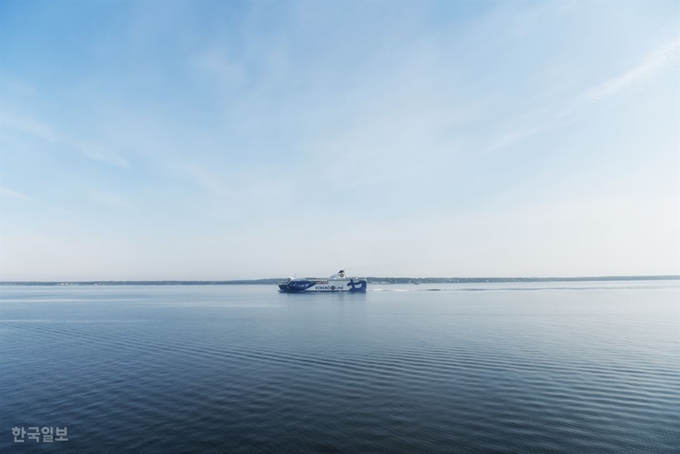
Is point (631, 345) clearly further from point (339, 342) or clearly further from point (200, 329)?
point (200, 329)

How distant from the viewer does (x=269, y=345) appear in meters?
44.6

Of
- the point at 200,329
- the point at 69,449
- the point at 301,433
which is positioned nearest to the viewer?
the point at 69,449

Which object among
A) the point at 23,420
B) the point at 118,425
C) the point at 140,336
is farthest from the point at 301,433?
the point at 140,336

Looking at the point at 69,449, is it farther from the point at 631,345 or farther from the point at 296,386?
the point at 631,345

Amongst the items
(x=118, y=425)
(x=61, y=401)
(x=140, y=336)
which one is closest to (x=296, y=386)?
(x=118, y=425)

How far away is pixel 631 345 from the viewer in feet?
139

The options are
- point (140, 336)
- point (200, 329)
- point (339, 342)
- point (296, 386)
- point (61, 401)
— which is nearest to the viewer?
point (61, 401)

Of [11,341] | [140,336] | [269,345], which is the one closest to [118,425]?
[269,345]

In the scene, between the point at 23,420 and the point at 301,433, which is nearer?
the point at 301,433

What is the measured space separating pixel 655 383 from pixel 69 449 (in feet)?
131

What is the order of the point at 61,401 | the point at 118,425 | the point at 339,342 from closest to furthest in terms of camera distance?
the point at 118,425
the point at 61,401
the point at 339,342

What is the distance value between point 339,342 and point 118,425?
1130 inches

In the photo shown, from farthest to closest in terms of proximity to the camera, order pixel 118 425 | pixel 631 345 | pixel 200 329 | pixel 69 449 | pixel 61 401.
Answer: pixel 200 329
pixel 631 345
pixel 61 401
pixel 118 425
pixel 69 449

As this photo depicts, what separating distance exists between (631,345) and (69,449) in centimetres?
5497
